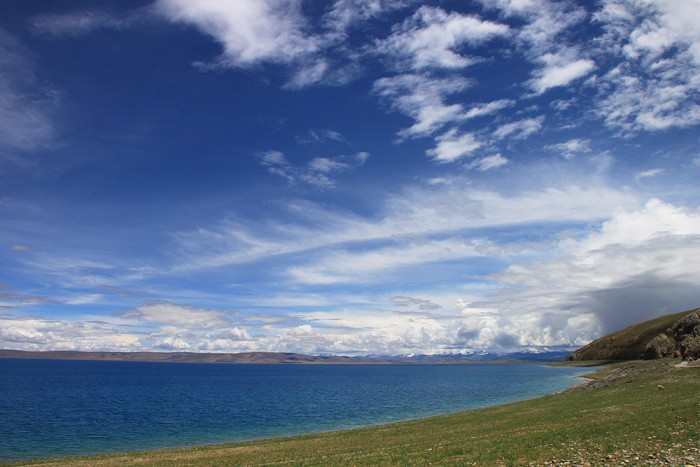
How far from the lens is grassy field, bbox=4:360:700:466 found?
2202cm

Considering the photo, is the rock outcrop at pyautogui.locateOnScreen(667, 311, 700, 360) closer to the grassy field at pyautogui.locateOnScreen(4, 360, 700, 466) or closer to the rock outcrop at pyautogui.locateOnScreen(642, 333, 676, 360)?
the rock outcrop at pyautogui.locateOnScreen(642, 333, 676, 360)

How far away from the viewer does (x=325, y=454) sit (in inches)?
1357

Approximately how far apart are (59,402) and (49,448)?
67966 millimetres

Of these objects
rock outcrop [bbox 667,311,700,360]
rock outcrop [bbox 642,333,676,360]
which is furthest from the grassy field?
rock outcrop [bbox 642,333,676,360]

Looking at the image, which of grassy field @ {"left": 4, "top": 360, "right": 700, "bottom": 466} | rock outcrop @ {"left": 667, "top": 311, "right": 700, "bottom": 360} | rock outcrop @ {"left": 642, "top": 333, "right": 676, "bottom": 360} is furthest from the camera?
rock outcrop @ {"left": 642, "top": 333, "right": 676, "bottom": 360}

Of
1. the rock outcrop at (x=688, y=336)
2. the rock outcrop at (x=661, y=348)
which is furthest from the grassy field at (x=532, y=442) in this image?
the rock outcrop at (x=661, y=348)

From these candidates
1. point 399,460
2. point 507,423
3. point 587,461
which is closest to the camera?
point 587,461

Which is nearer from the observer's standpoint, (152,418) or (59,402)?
(152,418)

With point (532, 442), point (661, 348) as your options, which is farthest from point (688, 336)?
point (532, 442)

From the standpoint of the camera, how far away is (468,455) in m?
25.5

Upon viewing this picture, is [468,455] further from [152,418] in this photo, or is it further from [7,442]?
[152,418]

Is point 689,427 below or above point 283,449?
above

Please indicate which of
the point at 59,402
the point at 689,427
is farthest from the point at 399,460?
the point at 59,402

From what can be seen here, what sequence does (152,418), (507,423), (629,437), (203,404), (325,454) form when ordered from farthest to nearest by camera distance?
(203,404) < (152,418) < (507,423) < (325,454) < (629,437)
